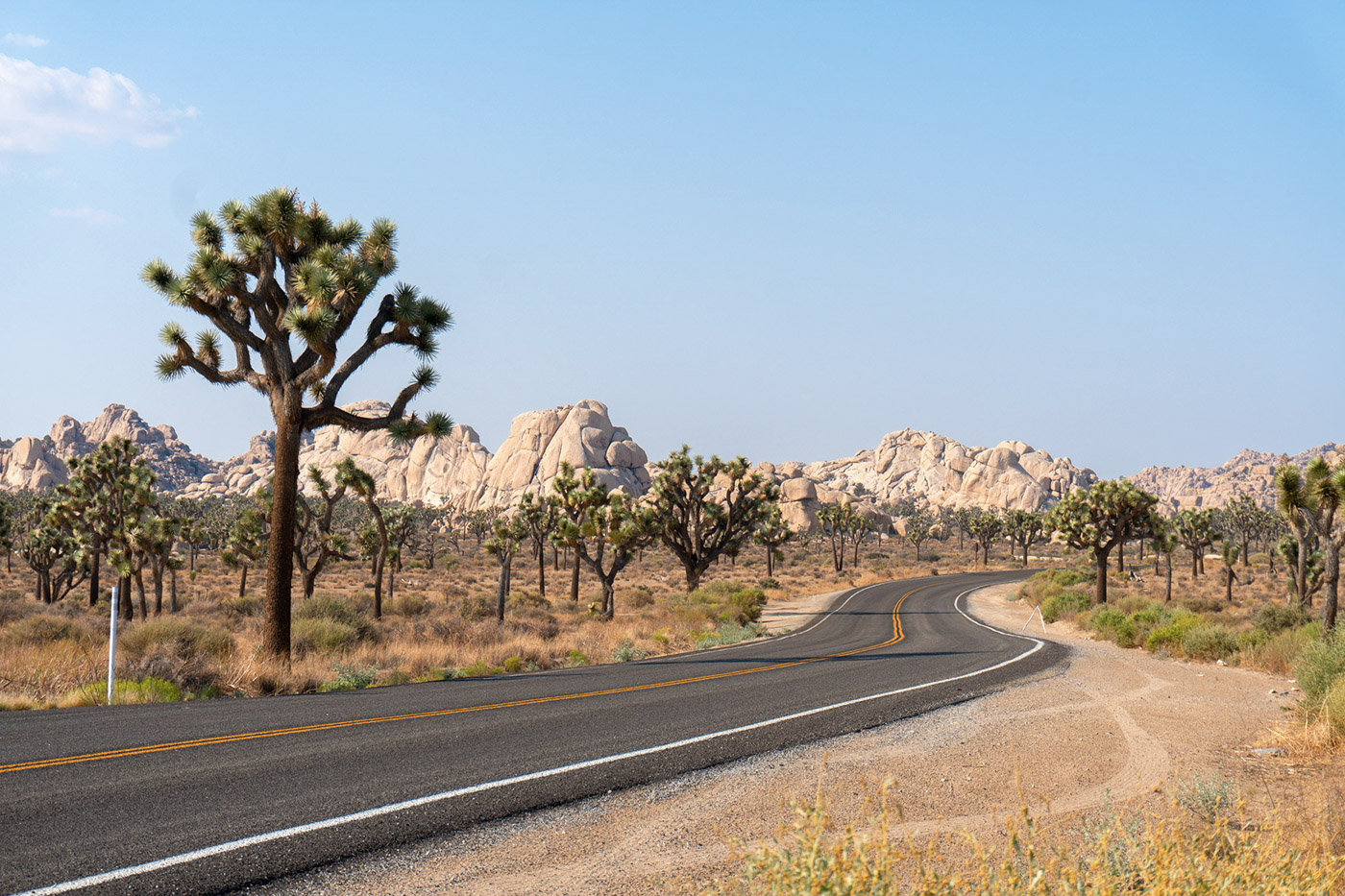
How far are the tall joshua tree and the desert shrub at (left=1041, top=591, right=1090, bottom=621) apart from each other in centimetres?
2962

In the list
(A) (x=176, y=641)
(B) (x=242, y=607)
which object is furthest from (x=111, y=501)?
(A) (x=176, y=641)

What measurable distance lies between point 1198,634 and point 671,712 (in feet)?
49.4

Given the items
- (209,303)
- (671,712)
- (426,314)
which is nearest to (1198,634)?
(671,712)

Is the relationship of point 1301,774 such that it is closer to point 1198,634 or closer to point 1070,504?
point 1198,634

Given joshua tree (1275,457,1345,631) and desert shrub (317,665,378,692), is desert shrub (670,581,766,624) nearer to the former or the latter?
desert shrub (317,665,378,692)

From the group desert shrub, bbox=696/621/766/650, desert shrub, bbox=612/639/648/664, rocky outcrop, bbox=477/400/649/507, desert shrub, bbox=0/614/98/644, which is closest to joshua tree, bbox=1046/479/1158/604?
desert shrub, bbox=696/621/766/650

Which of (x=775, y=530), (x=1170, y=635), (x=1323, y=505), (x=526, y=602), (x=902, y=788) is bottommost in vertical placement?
(x=526, y=602)

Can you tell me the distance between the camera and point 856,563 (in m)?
88.2

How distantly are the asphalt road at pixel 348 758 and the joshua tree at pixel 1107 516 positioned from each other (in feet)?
101

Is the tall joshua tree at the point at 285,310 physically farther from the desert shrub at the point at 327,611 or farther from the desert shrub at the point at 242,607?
the desert shrub at the point at 242,607

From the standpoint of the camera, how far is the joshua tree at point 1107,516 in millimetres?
40625

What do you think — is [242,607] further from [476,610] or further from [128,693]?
[128,693]

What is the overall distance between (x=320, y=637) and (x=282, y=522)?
14.4 ft

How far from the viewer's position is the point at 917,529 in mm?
100562
